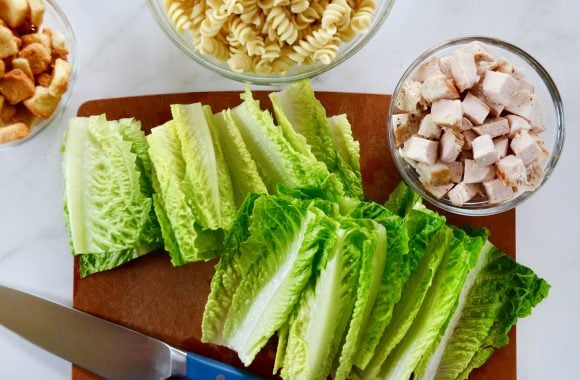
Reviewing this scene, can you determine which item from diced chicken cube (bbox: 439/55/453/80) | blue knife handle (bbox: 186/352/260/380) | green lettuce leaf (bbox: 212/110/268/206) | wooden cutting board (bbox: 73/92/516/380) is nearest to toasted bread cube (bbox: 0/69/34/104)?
wooden cutting board (bbox: 73/92/516/380)

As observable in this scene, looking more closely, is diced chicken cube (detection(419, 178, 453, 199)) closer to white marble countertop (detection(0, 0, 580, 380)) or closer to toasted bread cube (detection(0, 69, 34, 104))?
white marble countertop (detection(0, 0, 580, 380))

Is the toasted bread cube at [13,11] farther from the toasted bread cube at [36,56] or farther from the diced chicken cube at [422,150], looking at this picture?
the diced chicken cube at [422,150]

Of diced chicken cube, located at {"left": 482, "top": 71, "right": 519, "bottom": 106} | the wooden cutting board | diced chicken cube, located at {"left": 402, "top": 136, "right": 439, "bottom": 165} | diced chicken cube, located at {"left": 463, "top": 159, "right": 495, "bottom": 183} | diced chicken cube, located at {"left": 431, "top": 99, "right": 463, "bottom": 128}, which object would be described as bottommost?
the wooden cutting board

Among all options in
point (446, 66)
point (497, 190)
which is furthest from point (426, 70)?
point (497, 190)

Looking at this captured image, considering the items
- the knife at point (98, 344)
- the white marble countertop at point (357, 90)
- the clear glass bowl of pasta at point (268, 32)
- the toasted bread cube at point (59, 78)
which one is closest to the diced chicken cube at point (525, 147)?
the white marble countertop at point (357, 90)

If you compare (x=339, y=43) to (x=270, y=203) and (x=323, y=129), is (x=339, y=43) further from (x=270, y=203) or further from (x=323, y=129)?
(x=270, y=203)

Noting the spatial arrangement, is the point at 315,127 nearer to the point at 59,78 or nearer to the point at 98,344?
the point at 59,78
